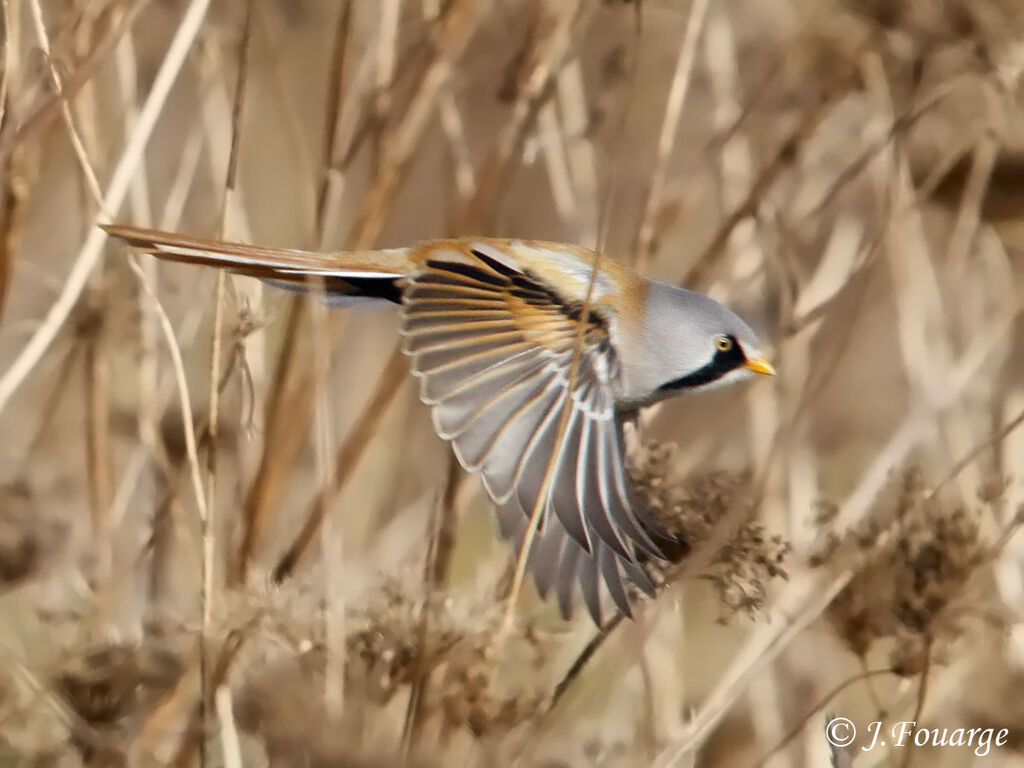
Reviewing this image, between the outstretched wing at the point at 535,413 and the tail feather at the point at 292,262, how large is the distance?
70 millimetres

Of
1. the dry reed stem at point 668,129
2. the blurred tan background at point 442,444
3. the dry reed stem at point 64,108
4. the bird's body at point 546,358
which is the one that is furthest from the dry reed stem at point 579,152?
the dry reed stem at point 64,108

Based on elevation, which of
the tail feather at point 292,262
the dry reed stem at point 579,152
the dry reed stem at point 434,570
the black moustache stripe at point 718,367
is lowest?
the dry reed stem at point 434,570

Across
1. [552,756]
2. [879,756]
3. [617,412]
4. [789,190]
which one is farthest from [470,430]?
[789,190]

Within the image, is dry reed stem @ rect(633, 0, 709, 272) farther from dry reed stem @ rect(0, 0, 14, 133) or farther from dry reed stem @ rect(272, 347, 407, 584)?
dry reed stem @ rect(0, 0, 14, 133)

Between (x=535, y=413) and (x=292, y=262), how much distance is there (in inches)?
13.4

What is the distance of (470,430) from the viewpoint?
45.7 inches

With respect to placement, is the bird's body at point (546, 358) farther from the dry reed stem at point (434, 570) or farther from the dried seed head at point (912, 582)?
the dried seed head at point (912, 582)

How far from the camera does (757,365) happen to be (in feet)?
4.72

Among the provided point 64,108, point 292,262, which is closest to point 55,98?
point 64,108

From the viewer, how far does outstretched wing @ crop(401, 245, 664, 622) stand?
114 centimetres

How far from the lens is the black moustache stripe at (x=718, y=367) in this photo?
4.71ft

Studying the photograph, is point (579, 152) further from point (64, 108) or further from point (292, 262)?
point (64, 108)

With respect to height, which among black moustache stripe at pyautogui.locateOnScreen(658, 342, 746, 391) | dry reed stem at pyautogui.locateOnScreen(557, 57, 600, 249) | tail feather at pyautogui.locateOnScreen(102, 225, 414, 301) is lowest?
black moustache stripe at pyautogui.locateOnScreen(658, 342, 746, 391)

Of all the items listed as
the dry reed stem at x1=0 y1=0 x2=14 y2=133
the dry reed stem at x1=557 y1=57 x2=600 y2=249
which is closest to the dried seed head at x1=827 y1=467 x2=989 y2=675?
the dry reed stem at x1=557 y1=57 x2=600 y2=249
